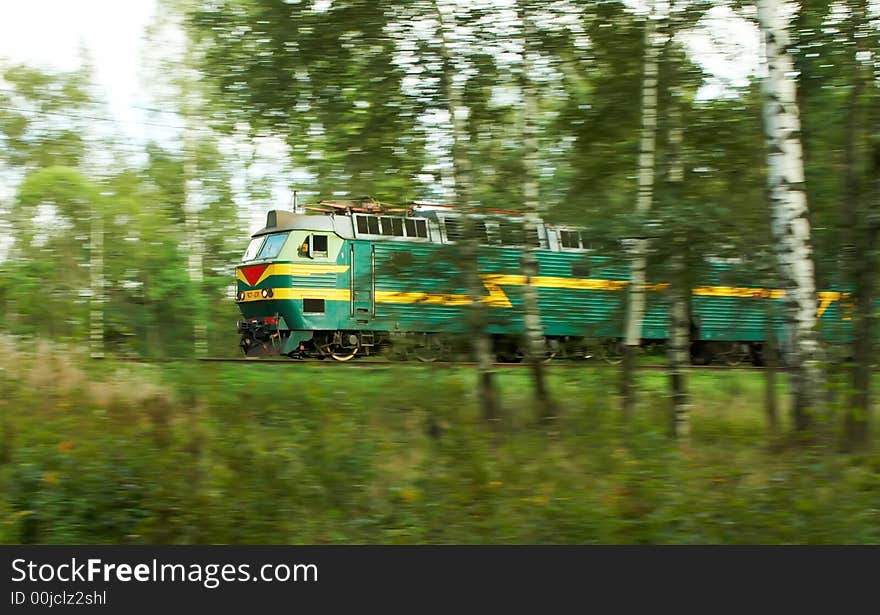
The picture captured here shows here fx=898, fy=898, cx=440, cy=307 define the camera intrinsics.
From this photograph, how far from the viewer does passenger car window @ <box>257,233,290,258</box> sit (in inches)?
690

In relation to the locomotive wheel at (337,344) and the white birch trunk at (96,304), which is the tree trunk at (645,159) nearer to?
the white birch trunk at (96,304)

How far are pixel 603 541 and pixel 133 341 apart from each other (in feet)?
18.3

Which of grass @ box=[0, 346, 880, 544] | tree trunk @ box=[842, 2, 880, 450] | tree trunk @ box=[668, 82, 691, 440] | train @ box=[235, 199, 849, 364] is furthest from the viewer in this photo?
train @ box=[235, 199, 849, 364]

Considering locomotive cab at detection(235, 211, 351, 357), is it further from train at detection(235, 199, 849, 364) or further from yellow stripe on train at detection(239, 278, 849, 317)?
yellow stripe on train at detection(239, 278, 849, 317)

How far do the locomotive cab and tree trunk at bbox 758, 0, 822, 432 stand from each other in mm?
9834

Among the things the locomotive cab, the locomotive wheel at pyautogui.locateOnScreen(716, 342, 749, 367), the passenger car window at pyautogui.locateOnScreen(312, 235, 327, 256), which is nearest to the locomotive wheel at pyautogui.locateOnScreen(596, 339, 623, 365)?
the locomotive cab

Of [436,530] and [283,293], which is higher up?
[283,293]

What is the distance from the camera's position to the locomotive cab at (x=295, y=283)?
17109 millimetres

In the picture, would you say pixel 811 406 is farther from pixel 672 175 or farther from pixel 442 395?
pixel 442 395

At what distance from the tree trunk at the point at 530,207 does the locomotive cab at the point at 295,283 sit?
312 inches

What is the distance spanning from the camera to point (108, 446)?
24.8 feet

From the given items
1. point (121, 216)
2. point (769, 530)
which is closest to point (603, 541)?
point (769, 530)

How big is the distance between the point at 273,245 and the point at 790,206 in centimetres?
1156
